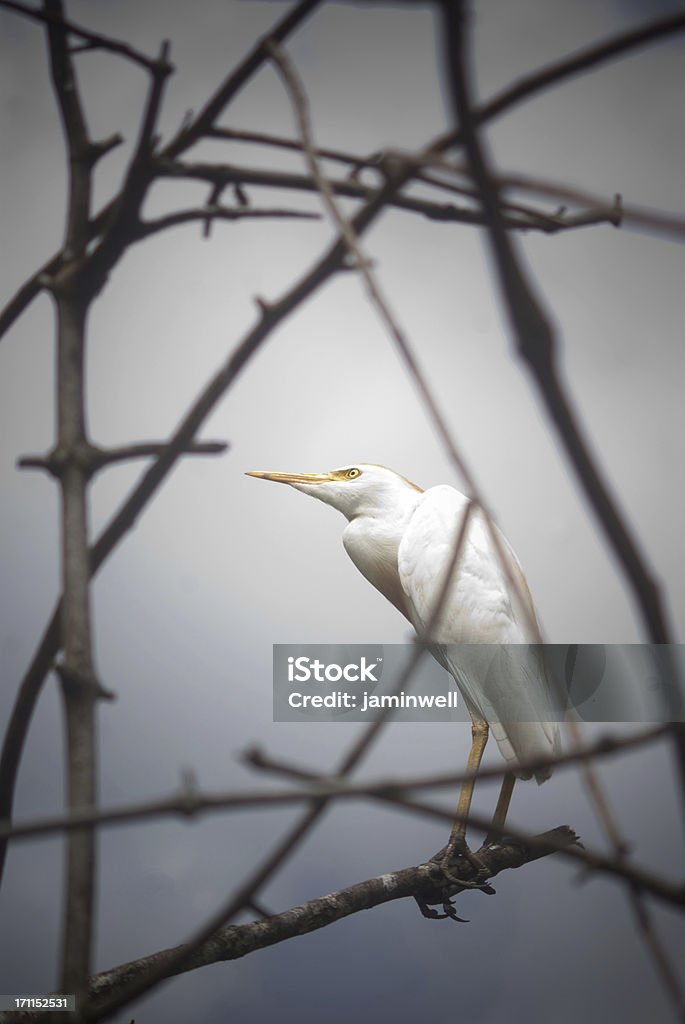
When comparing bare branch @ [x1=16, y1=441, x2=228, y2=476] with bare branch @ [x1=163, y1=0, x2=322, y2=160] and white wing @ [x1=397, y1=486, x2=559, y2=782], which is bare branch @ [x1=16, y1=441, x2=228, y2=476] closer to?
bare branch @ [x1=163, y1=0, x2=322, y2=160]

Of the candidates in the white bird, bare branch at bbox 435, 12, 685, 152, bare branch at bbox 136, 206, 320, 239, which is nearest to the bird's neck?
the white bird

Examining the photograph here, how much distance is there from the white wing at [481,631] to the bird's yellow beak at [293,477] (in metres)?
0.12

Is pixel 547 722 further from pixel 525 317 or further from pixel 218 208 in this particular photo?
pixel 525 317

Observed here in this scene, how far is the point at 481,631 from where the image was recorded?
0.94 meters

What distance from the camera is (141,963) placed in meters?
0.57

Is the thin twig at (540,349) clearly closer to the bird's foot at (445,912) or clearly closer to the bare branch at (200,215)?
the bare branch at (200,215)

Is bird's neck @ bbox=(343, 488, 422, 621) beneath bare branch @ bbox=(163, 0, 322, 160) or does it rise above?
above

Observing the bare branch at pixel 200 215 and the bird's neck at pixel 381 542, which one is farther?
the bird's neck at pixel 381 542

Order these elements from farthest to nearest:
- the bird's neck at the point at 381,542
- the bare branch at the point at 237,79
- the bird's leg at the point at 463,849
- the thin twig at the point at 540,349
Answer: the bird's neck at the point at 381,542 → the bird's leg at the point at 463,849 → the bare branch at the point at 237,79 → the thin twig at the point at 540,349

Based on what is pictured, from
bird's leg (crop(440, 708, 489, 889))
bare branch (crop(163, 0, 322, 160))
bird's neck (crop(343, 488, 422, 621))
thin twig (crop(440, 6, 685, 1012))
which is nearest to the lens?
thin twig (crop(440, 6, 685, 1012))

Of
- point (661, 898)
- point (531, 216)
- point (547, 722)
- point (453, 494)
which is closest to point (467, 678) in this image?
point (547, 722)

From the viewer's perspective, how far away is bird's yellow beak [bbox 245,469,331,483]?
Answer: 1.03m

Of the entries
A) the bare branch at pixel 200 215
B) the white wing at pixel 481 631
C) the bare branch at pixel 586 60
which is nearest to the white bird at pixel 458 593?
the white wing at pixel 481 631

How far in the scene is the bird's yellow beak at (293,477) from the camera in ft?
3.38
